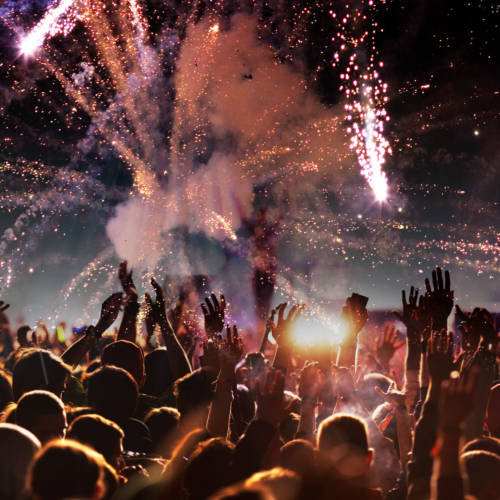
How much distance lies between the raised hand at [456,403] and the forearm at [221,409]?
134 cm

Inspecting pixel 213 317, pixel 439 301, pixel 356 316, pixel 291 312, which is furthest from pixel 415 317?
pixel 213 317

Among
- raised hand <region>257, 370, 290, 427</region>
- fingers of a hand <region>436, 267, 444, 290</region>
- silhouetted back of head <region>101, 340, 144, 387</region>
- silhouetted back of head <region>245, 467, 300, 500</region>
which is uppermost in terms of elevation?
fingers of a hand <region>436, 267, 444, 290</region>

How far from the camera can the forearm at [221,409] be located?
2.52 m

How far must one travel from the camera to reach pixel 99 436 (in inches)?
84.3

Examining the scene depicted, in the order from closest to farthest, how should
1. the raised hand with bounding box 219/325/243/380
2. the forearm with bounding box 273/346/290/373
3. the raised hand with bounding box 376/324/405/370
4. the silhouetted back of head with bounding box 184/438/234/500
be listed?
the silhouetted back of head with bounding box 184/438/234/500 → the raised hand with bounding box 219/325/243/380 → the forearm with bounding box 273/346/290/373 → the raised hand with bounding box 376/324/405/370

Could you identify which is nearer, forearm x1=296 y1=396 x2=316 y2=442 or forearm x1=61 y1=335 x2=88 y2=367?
forearm x1=296 y1=396 x2=316 y2=442

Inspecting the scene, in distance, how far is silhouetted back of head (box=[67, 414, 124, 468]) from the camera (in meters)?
2.12

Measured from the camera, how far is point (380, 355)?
16.6 feet

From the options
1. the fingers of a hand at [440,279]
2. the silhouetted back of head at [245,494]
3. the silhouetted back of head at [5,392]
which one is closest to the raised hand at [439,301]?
the fingers of a hand at [440,279]

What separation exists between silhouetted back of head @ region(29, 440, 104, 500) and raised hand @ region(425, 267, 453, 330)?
272 cm

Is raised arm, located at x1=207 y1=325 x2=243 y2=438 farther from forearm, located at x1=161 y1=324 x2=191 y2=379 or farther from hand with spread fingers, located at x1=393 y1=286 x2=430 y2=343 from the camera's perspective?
hand with spread fingers, located at x1=393 y1=286 x2=430 y2=343

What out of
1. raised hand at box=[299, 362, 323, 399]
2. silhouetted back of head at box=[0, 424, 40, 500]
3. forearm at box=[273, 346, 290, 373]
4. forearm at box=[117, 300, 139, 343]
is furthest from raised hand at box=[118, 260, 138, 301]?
silhouetted back of head at box=[0, 424, 40, 500]

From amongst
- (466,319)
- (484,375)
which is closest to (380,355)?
(466,319)

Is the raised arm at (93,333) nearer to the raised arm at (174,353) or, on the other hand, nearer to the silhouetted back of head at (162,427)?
the raised arm at (174,353)
